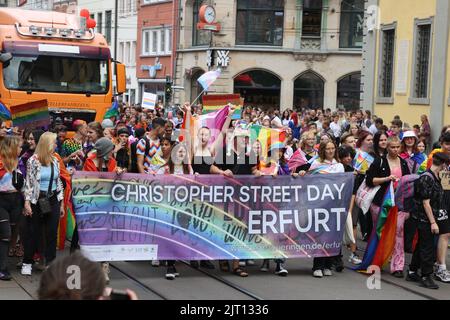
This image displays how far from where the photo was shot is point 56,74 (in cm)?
2134

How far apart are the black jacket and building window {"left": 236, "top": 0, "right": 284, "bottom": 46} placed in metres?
37.9

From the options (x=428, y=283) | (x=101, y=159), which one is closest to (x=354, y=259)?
(x=428, y=283)

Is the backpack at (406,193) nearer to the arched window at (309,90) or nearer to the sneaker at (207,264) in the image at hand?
the sneaker at (207,264)

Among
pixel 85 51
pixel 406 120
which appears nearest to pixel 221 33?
pixel 406 120

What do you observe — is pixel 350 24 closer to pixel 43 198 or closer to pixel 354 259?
pixel 354 259

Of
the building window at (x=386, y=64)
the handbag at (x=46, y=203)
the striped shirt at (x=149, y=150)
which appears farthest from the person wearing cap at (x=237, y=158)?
the building window at (x=386, y=64)

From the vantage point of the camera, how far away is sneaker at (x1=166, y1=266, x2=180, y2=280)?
33.9ft

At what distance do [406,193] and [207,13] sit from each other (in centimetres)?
3754

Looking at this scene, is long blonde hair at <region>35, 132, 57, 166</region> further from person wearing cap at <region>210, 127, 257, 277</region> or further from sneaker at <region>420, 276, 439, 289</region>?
sneaker at <region>420, 276, 439, 289</region>

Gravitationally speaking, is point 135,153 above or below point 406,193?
above

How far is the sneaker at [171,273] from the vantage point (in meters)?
10.3

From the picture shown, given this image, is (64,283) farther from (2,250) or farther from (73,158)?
(73,158)

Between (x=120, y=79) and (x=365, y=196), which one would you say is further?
(x=120, y=79)

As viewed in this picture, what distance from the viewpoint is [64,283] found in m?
3.51
